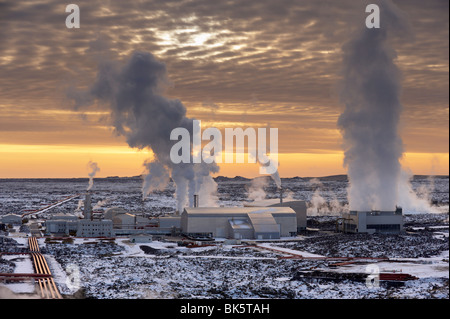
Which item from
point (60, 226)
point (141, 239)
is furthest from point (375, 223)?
point (60, 226)

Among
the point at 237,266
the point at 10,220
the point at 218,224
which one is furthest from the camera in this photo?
the point at 10,220

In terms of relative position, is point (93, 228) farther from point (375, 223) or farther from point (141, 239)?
point (375, 223)

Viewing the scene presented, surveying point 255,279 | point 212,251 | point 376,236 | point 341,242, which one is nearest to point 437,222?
point 376,236

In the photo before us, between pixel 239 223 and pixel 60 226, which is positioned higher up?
pixel 239 223

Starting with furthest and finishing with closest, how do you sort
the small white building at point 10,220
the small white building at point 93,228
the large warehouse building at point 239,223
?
the small white building at point 10,220, the small white building at point 93,228, the large warehouse building at point 239,223

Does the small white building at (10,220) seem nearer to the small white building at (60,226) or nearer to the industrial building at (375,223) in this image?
the small white building at (60,226)

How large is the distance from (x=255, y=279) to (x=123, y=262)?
53.1 ft

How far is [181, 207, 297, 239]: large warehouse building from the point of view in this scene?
3526 inches

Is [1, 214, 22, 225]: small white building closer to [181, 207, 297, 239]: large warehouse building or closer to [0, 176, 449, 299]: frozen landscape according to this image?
[0, 176, 449, 299]: frozen landscape

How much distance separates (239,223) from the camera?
9256 centimetres

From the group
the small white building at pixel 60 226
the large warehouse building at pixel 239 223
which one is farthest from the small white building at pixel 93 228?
the large warehouse building at pixel 239 223

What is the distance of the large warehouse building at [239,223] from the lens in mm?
89562

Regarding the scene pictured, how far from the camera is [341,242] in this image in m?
81.6
